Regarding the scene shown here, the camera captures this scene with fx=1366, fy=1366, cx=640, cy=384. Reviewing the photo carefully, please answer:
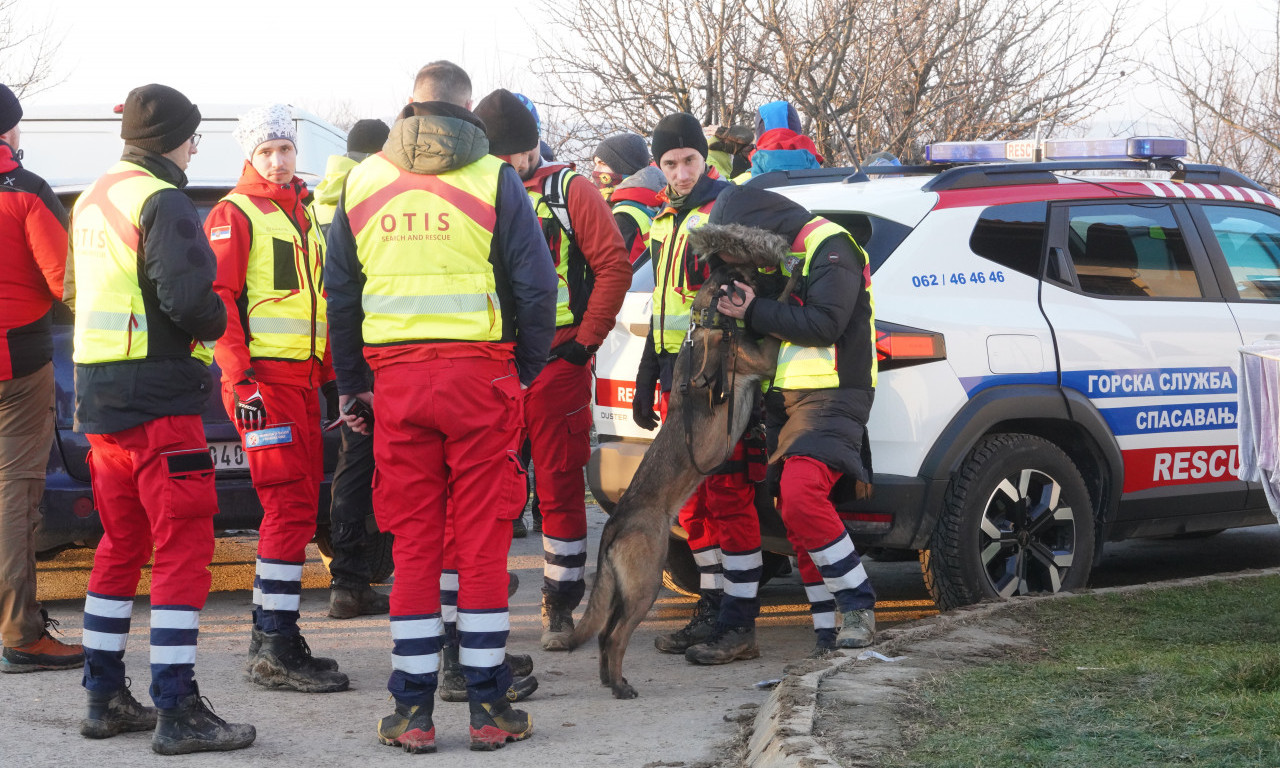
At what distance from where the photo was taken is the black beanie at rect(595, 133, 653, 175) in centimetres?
881

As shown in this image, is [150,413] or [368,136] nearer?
[150,413]

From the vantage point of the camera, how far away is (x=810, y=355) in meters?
5.09

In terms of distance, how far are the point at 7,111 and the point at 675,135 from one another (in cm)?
273

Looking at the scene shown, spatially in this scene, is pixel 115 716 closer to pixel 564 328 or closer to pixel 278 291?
pixel 278 291

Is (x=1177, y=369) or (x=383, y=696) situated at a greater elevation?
(x=1177, y=369)

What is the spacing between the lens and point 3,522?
5500 millimetres

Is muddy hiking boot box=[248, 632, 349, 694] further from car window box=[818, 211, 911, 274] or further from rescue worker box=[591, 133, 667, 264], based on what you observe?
car window box=[818, 211, 911, 274]

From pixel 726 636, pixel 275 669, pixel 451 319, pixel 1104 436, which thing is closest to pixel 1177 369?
pixel 1104 436

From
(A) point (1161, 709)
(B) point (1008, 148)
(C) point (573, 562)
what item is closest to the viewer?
(A) point (1161, 709)

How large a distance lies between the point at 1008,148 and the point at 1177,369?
1.39 meters

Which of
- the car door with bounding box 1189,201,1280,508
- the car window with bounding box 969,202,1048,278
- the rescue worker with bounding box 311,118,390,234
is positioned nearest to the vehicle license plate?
the rescue worker with bounding box 311,118,390,234

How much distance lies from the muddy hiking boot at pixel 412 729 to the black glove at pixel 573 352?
1778 millimetres

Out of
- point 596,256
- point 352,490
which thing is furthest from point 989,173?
point 352,490

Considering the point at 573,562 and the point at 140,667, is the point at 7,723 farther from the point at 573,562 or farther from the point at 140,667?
the point at 573,562
